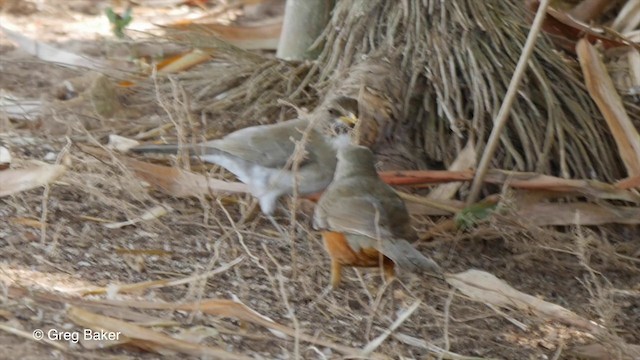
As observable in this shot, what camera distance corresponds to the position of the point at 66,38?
7180 millimetres

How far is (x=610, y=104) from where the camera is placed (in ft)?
18.0

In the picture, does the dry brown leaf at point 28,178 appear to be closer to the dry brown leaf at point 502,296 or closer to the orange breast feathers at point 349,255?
the orange breast feathers at point 349,255

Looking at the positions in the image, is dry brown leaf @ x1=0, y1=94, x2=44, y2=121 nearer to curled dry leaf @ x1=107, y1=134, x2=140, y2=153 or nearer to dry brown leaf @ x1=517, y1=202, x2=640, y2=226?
curled dry leaf @ x1=107, y1=134, x2=140, y2=153

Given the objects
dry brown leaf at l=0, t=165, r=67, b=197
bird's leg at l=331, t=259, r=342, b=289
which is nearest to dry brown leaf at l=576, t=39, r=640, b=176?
bird's leg at l=331, t=259, r=342, b=289

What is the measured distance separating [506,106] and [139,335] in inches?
80.1

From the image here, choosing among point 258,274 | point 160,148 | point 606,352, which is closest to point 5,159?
point 160,148

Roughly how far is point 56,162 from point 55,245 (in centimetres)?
64

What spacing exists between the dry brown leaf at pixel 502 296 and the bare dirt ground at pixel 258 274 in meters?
0.04

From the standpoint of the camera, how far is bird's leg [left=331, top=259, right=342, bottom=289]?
14.1 ft

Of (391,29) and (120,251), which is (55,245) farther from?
(391,29)

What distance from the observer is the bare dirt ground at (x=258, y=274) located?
386 cm

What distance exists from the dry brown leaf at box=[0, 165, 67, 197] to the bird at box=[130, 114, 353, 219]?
0.46m

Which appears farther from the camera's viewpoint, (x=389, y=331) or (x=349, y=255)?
(x=349, y=255)

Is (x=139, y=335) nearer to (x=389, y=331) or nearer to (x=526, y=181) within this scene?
Result: (x=389, y=331)
